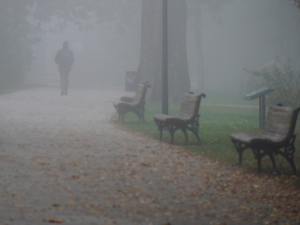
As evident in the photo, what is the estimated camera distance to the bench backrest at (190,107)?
1111 centimetres

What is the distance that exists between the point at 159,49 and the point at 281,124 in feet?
49.5

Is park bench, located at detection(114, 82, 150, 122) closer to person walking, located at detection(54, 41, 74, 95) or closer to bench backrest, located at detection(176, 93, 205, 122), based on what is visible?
bench backrest, located at detection(176, 93, 205, 122)

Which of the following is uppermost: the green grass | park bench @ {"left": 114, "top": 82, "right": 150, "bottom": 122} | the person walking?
the person walking

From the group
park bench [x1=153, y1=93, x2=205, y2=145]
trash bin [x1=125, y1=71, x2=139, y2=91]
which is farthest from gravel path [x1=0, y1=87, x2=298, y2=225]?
trash bin [x1=125, y1=71, x2=139, y2=91]

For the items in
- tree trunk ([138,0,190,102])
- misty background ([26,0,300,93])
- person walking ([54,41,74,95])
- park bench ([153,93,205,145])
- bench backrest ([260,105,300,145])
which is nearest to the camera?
bench backrest ([260,105,300,145])

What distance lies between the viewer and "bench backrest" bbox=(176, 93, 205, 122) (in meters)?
11.1

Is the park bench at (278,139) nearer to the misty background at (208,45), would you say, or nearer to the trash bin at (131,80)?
the trash bin at (131,80)

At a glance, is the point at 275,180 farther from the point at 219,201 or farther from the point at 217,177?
the point at 219,201

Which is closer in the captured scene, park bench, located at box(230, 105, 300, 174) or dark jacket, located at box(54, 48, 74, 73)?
park bench, located at box(230, 105, 300, 174)

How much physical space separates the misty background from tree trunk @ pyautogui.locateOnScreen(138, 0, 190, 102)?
2006 cm

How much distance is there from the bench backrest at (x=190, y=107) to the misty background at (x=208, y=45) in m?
33.3

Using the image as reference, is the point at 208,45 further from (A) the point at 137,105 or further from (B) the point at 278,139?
(B) the point at 278,139

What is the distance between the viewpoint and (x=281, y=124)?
28.0 feet

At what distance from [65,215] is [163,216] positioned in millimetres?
990
